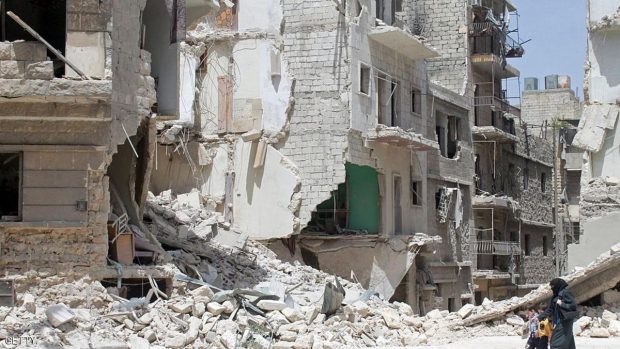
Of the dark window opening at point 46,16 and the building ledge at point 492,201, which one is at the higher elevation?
the dark window opening at point 46,16

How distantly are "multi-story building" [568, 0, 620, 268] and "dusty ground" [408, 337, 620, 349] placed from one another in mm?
3753

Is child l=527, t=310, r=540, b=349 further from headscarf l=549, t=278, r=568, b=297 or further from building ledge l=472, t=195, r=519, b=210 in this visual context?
building ledge l=472, t=195, r=519, b=210

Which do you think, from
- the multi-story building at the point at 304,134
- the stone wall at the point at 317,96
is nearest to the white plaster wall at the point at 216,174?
the multi-story building at the point at 304,134

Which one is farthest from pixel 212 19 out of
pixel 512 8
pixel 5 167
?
pixel 512 8

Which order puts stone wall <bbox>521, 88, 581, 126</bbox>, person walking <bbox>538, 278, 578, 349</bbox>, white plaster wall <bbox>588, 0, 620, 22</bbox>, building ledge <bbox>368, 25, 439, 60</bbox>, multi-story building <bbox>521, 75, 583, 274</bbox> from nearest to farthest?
1. person walking <bbox>538, 278, 578, 349</bbox>
2. white plaster wall <bbox>588, 0, 620, 22</bbox>
3. building ledge <bbox>368, 25, 439, 60</bbox>
4. multi-story building <bbox>521, 75, 583, 274</bbox>
5. stone wall <bbox>521, 88, 581, 126</bbox>

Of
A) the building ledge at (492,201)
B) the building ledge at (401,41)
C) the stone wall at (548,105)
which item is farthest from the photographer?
the stone wall at (548,105)

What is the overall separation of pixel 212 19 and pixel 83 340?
1271cm

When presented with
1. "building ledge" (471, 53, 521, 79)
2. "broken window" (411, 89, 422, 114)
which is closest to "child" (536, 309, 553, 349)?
"broken window" (411, 89, 422, 114)

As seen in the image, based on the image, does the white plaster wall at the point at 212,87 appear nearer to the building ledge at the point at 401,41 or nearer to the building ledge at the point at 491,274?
the building ledge at the point at 401,41

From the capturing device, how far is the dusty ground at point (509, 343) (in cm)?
1703

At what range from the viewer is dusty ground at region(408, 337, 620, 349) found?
1703cm

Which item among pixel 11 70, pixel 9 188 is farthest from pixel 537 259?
pixel 11 70

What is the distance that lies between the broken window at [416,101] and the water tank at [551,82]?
72.8 ft

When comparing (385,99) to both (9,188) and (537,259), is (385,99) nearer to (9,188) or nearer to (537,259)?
(9,188)
